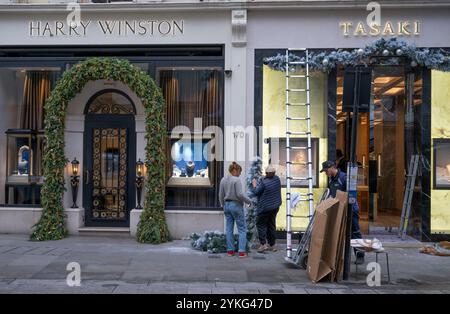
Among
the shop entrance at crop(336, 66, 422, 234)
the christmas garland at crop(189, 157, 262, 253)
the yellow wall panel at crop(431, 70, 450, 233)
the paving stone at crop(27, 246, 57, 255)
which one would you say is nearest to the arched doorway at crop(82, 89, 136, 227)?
the paving stone at crop(27, 246, 57, 255)

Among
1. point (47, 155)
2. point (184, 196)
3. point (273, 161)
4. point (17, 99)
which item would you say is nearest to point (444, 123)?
point (273, 161)

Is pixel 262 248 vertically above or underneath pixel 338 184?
underneath

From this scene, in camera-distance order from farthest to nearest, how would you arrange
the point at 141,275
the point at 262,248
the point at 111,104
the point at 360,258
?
the point at 111,104 < the point at 262,248 < the point at 360,258 < the point at 141,275

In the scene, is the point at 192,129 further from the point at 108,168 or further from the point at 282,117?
the point at 108,168

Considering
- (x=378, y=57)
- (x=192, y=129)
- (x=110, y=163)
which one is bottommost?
(x=110, y=163)

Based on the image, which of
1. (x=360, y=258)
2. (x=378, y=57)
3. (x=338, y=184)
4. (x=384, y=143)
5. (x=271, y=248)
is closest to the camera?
(x=360, y=258)

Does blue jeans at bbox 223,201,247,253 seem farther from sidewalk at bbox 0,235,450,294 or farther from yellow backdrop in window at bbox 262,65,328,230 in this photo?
yellow backdrop in window at bbox 262,65,328,230

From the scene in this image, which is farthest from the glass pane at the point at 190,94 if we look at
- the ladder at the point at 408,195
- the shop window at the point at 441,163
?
the shop window at the point at 441,163

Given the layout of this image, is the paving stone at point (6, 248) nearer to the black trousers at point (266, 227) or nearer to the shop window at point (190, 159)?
the shop window at point (190, 159)

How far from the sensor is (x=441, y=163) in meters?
12.2

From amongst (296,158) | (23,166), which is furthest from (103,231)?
(296,158)

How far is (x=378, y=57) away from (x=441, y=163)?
279 cm

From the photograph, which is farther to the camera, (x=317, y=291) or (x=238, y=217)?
(x=238, y=217)

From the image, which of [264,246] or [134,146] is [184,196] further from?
[264,246]
